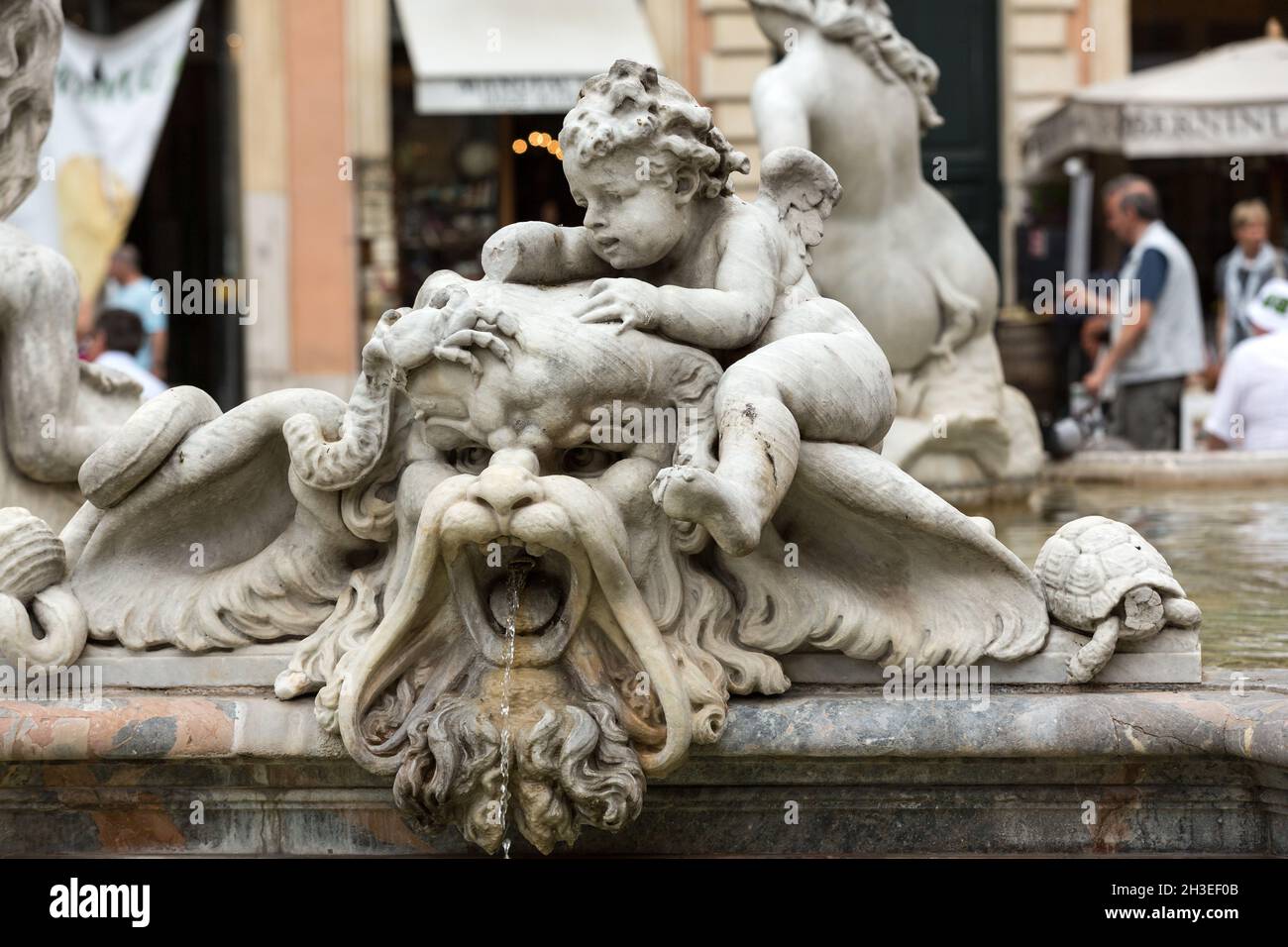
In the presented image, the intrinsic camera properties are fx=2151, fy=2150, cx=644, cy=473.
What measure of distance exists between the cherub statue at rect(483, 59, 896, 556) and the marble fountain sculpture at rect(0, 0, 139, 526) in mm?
1479

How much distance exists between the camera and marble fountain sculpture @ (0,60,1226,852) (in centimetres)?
323

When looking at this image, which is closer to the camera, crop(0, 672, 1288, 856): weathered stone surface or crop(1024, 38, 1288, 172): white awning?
crop(0, 672, 1288, 856): weathered stone surface

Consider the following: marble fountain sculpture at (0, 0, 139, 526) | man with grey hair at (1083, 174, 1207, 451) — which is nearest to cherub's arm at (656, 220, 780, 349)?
marble fountain sculpture at (0, 0, 139, 526)

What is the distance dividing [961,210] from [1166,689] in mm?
12579

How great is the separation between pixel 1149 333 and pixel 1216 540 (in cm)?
397

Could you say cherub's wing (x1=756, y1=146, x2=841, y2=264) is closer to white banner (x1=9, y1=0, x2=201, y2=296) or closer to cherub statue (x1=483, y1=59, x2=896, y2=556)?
cherub statue (x1=483, y1=59, x2=896, y2=556)

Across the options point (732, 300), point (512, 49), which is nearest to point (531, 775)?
point (732, 300)

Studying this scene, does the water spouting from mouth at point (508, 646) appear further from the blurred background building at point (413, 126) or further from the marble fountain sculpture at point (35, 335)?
the blurred background building at point (413, 126)

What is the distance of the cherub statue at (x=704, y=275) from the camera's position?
3.32m
